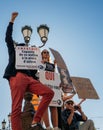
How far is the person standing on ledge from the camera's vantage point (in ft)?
17.4

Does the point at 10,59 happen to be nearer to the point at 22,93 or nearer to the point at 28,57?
the point at 28,57

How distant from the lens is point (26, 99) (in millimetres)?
6824

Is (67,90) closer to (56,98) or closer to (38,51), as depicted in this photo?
(56,98)

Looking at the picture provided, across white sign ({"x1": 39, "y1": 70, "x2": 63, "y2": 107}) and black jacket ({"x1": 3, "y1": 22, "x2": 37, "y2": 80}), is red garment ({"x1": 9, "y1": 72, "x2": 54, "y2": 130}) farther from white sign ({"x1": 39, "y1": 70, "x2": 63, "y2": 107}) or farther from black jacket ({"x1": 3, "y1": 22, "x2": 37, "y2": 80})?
white sign ({"x1": 39, "y1": 70, "x2": 63, "y2": 107})

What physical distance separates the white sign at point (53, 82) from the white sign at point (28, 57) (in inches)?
31.8

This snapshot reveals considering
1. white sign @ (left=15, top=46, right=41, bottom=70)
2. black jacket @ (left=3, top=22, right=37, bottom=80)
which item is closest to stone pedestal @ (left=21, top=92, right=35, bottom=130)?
white sign @ (left=15, top=46, right=41, bottom=70)

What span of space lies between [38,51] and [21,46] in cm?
33

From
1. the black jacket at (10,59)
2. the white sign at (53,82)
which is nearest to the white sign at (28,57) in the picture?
the black jacket at (10,59)

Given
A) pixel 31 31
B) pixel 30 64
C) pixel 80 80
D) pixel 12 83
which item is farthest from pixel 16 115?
pixel 31 31

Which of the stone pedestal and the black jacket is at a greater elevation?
the black jacket

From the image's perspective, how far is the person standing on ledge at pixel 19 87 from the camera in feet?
17.4

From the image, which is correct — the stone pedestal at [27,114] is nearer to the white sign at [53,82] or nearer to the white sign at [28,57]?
the white sign at [53,82]

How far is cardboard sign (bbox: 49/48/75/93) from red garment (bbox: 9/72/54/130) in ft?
6.88

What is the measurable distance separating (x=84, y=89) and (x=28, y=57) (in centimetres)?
225
